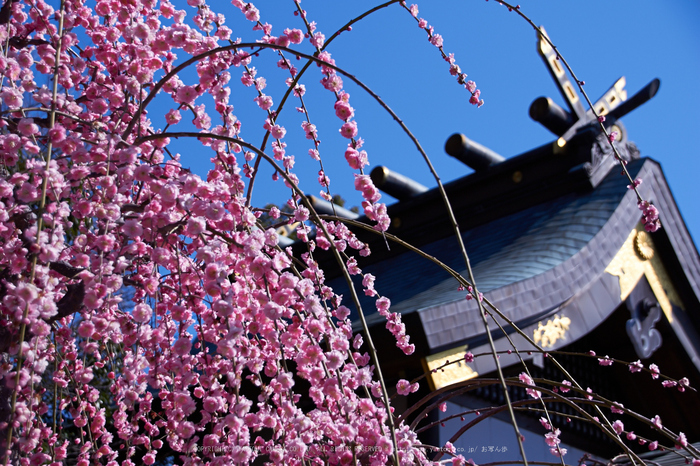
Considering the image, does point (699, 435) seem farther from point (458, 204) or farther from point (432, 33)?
point (432, 33)

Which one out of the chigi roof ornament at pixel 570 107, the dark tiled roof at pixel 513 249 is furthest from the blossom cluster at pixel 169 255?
the chigi roof ornament at pixel 570 107

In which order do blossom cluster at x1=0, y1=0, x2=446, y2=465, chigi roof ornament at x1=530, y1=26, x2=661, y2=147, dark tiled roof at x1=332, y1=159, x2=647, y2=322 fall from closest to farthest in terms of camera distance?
blossom cluster at x1=0, y1=0, x2=446, y2=465, dark tiled roof at x1=332, y1=159, x2=647, y2=322, chigi roof ornament at x1=530, y1=26, x2=661, y2=147

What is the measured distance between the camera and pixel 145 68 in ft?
6.34

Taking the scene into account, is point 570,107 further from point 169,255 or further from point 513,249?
point 169,255

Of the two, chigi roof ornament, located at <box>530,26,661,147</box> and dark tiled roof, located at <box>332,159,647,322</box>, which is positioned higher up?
chigi roof ornament, located at <box>530,26,661,147</box>

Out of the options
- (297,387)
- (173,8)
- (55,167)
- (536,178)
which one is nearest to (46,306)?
(55,167)

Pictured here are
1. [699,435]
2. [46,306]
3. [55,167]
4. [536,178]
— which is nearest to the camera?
[46,306]

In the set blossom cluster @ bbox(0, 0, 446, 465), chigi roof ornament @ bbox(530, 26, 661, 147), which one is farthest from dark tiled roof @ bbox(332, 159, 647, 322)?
blossom cluster @ bbox(0, 0, 446, 465)

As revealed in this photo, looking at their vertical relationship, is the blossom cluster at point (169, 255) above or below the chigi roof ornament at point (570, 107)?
below

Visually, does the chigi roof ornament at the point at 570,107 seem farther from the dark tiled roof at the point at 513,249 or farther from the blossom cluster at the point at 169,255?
the blossom cluster at the point at 169,255

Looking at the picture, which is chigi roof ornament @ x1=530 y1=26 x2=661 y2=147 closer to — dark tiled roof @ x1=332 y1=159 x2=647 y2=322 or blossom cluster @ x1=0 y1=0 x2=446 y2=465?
dark tiled roof @ x1=332 y1=159 x2=647 y2=322

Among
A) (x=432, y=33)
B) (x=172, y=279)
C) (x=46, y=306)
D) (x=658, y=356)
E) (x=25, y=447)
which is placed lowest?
(x=658, y=356)

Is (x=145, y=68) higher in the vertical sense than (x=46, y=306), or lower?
higher

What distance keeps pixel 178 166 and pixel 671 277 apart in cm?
411
